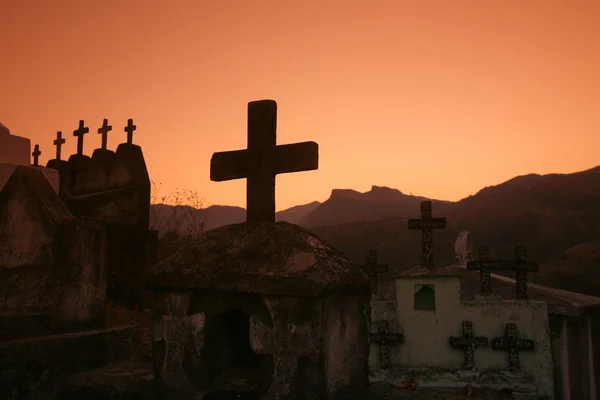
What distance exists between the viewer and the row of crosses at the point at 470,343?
1135 cm

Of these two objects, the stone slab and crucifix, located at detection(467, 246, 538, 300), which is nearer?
the stone slab

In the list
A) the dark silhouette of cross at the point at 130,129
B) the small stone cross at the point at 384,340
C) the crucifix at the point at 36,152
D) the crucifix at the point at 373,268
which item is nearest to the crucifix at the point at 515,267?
the crucifix at the point at 373,268

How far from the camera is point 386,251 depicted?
4450cm

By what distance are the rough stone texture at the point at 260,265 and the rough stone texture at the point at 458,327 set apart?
9.17 m

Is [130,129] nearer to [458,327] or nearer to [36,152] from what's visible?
[36,152]

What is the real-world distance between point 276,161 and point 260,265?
0.91 m

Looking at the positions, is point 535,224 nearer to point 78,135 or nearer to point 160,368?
point 78,135

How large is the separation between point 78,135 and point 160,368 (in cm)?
935

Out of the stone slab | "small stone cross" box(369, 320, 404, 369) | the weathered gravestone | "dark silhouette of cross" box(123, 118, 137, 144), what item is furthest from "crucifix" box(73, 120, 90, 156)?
the weathered gravestone

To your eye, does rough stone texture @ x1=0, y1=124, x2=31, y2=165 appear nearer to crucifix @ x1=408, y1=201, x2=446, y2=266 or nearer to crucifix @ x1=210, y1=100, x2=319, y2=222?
crucifix @ x1=408, y1=201, x2=446, y2=266

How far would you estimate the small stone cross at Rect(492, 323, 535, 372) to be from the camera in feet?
37.1

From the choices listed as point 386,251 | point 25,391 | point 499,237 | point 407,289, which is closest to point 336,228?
point 386,251

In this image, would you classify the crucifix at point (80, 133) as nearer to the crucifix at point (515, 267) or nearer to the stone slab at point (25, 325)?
the stone slab at point (25, 325)

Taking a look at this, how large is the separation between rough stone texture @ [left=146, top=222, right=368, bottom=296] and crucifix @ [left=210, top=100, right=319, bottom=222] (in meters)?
0.19
